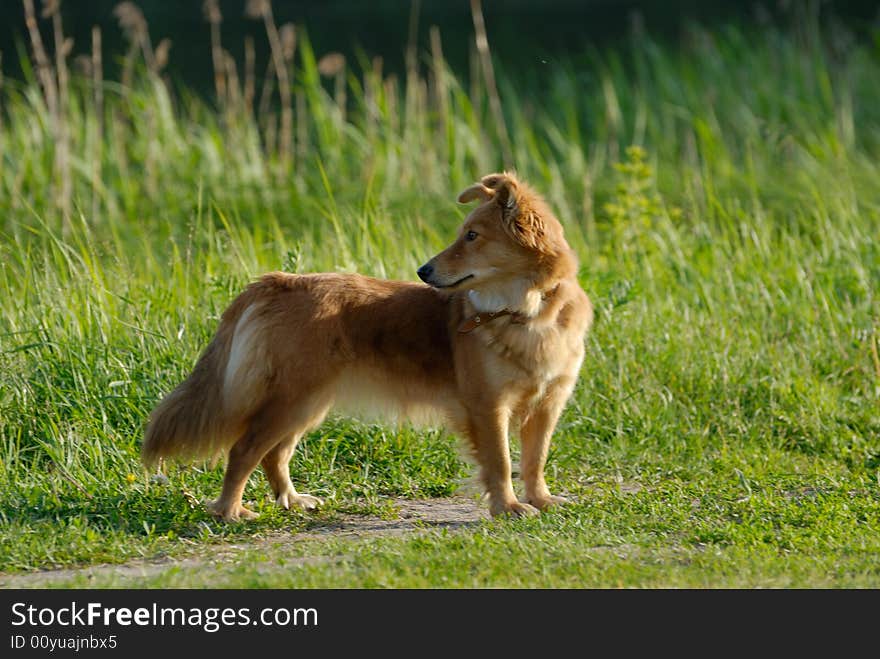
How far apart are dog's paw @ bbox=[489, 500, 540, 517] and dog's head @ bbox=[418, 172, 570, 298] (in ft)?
3.32

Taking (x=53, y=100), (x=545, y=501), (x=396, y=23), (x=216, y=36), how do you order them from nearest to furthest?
(x=545, y=501)
(x=53, y=100)
(x=216, y=36)
(x=396, y=23)

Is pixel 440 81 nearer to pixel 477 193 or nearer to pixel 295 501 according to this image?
pixel 477 193

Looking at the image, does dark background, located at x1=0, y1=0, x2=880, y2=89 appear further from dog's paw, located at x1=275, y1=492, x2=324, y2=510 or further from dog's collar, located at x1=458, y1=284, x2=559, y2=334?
dog's paw, located at x1=275, y1=492, x2=324, y2=510

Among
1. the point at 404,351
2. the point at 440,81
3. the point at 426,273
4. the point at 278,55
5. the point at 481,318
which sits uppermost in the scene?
the point at 278,55

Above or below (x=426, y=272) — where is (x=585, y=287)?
below

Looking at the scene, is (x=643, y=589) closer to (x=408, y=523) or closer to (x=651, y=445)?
(x=408, y=523)

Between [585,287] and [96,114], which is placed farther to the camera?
[96,114]

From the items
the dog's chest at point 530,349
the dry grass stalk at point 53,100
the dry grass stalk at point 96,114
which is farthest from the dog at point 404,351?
the dry grass stalk at point 96,114

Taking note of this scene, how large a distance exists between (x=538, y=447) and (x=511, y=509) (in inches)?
16.5

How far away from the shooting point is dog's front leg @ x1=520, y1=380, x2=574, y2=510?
6.05m

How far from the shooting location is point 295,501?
19.9ft

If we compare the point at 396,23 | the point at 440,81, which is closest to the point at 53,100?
the point at 440,81

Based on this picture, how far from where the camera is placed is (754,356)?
7789mm

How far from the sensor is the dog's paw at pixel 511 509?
5.80 meters
